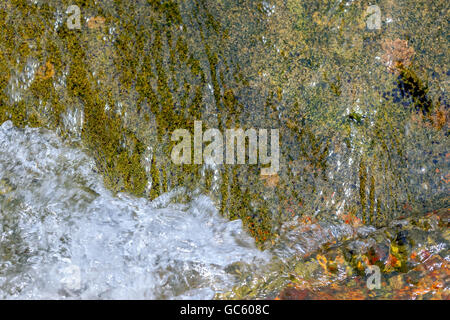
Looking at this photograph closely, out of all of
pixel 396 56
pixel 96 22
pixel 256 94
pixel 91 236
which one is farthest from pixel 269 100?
pixel 91 236

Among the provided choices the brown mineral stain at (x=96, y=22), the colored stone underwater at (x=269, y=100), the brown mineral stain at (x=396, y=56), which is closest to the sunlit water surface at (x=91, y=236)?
the colored stone underwater at (x=269, y=100)

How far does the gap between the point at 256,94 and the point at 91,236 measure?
1171mm

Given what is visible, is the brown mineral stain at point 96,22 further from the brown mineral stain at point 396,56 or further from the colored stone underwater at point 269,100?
the brown mineral stain at point 396,56

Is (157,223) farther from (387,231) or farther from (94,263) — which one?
(387,231)

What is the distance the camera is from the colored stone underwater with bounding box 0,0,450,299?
240 cm

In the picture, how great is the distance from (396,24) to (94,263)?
2106mm

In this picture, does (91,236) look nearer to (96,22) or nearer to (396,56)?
(96,22)

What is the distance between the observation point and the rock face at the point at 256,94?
2.40 m

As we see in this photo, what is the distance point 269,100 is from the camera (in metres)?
2.45

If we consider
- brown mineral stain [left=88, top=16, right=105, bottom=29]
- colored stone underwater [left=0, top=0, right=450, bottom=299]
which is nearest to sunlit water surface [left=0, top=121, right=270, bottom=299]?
colored stone underwater [left=0, top=0, right=450, bottom=299]

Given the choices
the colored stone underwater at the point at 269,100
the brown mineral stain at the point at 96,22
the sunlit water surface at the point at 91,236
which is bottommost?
the sunlit water surface at the point at 91,236

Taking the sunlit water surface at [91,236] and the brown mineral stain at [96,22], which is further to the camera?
the brown mineral stain at [96,22]

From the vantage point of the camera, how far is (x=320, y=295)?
2.11 metres

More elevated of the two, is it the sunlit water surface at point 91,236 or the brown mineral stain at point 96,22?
the brown mineral stain at point 96,22
